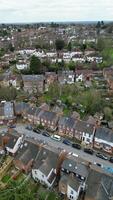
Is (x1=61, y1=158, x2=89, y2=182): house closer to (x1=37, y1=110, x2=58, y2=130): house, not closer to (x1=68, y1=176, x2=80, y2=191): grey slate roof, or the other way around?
(x1=68, y1=176, x2=80, y2=191): grey slate roof

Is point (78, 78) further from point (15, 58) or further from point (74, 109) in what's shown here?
point (15, 58)

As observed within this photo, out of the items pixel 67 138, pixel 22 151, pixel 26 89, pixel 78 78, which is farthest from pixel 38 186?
pixel 78 78

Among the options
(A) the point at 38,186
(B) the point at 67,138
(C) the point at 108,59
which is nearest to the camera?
Result: (A) the point at 38,186

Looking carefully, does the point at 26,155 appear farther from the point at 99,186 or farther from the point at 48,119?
the point at 48,119

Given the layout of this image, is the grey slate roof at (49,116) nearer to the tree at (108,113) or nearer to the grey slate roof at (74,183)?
the tree at (108,113)

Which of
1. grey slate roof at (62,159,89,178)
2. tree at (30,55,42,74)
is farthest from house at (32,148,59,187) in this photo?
tree at (30,55,42,74)

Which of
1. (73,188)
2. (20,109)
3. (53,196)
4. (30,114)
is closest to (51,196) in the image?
(53,196)
